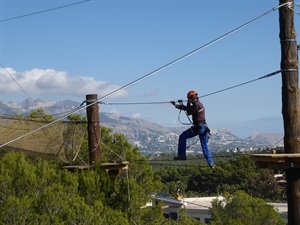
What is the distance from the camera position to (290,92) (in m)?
8.09

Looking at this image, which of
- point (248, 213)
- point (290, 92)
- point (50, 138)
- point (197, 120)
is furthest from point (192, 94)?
point (248, 213)

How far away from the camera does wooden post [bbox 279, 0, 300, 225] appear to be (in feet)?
26.0

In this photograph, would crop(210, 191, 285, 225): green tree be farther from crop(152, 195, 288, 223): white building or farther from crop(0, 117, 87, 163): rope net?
crop(0, 117, 87, 163): rope net

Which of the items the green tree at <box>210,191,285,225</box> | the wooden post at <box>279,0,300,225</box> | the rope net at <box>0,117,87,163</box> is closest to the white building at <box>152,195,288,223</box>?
the green tree at <box>210,191,285,225</box>

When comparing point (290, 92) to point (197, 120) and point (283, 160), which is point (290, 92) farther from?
point (197, 120)

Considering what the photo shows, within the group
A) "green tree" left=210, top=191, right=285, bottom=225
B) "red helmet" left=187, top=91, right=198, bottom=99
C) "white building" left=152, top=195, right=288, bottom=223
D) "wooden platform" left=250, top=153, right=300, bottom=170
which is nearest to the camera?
"wooden platform" left=250, top=153, right=300, bottom=170

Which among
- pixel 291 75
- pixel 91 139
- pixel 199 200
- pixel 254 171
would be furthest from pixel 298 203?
pixel 254 171

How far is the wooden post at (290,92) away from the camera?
26.0 ft

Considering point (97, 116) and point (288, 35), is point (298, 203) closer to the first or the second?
point (288, 35)

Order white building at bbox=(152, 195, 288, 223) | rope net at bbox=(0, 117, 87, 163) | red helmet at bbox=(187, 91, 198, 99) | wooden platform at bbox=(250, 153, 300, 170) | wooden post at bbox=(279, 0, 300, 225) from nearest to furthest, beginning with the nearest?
wooden platform at bbox=(250, 153, 300, 170) → wooden post at bbox=(279, 0, 300, 225) → red helmet at bbox=(187, 91, 198, 99) → rope net at bbox=(0, 117, 87, 163) → white building at bbox=(152, 195, 288, 223)

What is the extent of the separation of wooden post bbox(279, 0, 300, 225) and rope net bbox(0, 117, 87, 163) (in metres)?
6.98

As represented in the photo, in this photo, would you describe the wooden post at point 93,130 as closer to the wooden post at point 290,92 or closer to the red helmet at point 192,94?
the red helmet at point 192,94

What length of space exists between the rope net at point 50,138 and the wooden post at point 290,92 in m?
6.98

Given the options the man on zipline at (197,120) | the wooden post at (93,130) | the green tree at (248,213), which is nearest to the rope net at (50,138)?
the wooden post at (93,130)
